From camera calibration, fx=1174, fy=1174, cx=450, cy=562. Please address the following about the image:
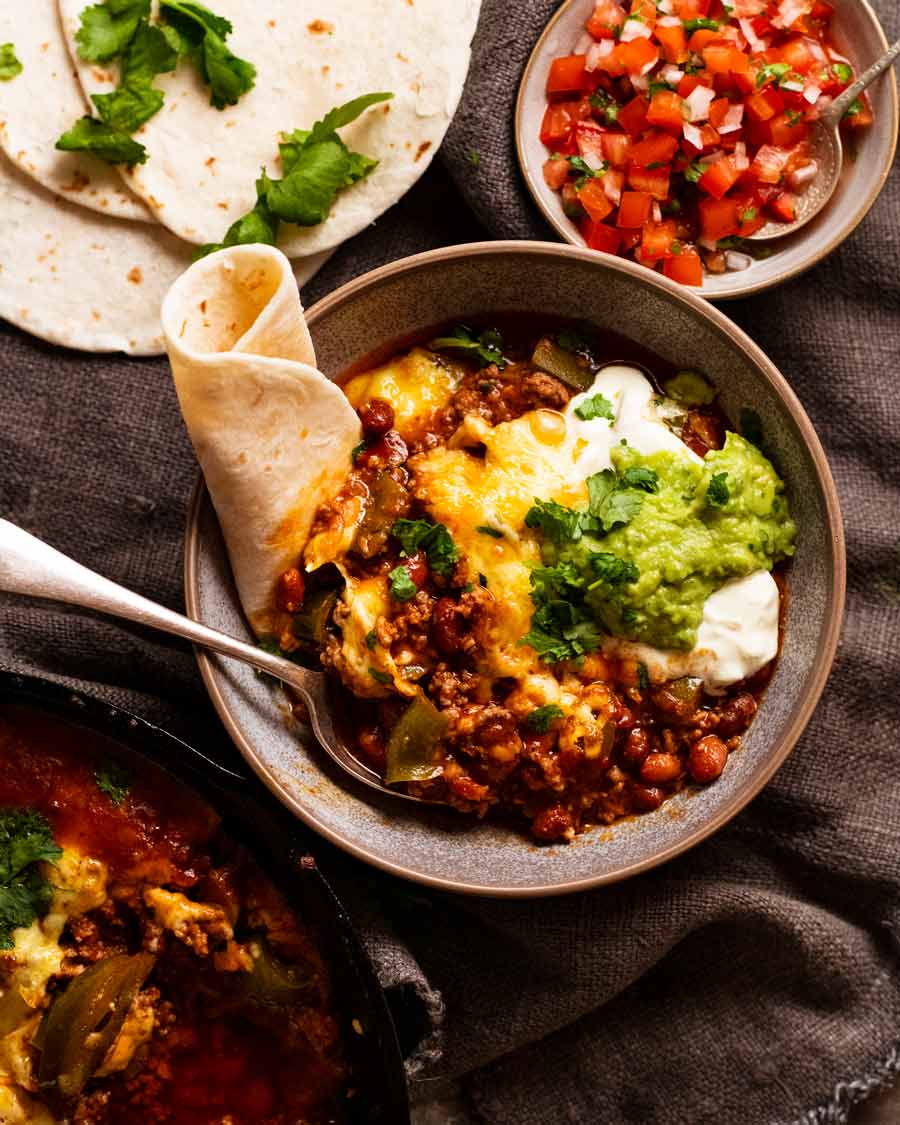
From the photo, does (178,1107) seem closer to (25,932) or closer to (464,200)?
(25,932)

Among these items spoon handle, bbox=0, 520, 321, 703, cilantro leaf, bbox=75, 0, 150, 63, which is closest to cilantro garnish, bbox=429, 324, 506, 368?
spoon handle, bbox=0, 520, 321, 703

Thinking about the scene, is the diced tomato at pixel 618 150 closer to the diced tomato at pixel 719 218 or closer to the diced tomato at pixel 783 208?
the diced tomato at pixel 719 218

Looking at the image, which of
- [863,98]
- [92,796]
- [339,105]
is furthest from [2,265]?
[863,98]

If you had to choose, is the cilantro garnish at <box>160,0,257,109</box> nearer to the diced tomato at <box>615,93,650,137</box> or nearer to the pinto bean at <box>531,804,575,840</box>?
the diced tomato at <box>615,93,650,137</box>

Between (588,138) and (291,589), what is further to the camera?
(588,138)

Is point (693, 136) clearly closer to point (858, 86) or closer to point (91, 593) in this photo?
point (858, 86)

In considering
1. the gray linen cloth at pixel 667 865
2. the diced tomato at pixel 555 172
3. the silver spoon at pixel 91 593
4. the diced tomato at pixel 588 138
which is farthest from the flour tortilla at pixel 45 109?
the diced tomato at pixel 588 138

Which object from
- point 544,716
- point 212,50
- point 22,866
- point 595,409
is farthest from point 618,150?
point 22,866
